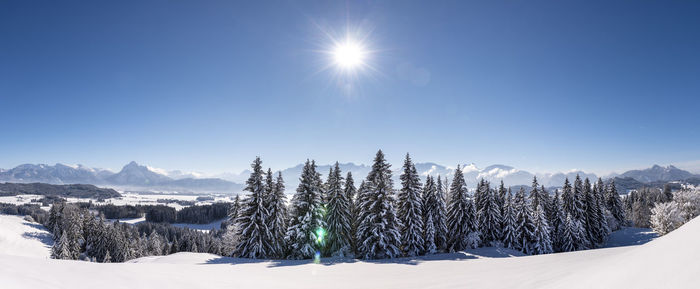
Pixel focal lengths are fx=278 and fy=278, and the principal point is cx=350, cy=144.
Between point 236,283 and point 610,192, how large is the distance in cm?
7756

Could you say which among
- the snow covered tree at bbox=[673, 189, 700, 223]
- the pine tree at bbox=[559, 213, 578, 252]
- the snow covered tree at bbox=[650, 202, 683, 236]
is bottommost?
the pine tree at bbox=[559, 213, 578, 252]

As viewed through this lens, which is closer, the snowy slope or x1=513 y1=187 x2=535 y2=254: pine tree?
x1=513 y1=187 x2=535 y2=254: pine tree

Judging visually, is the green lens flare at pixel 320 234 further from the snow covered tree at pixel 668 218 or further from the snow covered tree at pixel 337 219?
the snow covered tree at pixel 668 218

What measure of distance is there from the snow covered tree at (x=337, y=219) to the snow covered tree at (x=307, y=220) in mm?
744

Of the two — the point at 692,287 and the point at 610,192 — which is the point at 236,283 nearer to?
the point at 692,287

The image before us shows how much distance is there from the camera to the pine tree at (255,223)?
27422 mm

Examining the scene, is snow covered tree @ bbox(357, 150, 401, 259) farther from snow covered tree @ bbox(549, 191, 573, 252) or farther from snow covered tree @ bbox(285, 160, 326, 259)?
snow covered tree @ bbox(549, 191, 573, 252)

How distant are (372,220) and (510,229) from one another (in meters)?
20.4

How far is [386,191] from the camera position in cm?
2823

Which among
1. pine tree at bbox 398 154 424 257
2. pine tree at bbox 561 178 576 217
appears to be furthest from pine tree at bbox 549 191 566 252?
pine tree at bbox 398 154 424 257

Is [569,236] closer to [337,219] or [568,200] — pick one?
[568,200]

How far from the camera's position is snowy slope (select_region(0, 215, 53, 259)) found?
73981 mm

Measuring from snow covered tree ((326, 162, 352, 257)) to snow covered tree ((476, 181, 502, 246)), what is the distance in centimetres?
1946

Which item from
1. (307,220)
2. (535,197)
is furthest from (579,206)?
(307,220)
